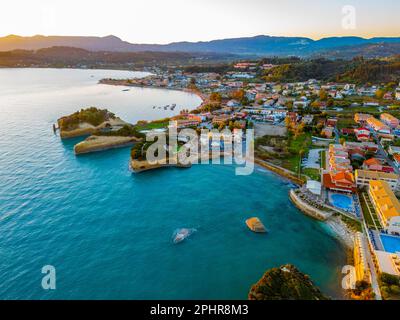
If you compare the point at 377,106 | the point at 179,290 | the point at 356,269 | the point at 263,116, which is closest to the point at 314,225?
the point at 356,269

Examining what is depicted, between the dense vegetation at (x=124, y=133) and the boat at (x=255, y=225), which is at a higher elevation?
the dense vegetation at (x=124, y=133)

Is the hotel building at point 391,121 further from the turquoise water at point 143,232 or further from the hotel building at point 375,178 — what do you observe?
the turquoise water at point 143,232

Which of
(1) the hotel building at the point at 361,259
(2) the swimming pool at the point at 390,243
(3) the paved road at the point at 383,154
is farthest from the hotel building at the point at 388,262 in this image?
(3) the paved road at the point at 383,154

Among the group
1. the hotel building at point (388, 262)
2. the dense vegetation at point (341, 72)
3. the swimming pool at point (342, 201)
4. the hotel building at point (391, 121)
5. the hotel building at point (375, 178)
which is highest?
the dense vegetation at point (341, 72)

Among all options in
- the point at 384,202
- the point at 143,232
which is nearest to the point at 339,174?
the point at 384,202

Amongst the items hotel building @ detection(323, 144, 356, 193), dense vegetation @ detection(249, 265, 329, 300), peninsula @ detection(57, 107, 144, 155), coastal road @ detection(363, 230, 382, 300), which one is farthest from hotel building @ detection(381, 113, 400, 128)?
peninsula @ detection(57, 107, 144, 155)

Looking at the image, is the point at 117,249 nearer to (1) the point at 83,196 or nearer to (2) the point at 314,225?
(1) the point at 83,196

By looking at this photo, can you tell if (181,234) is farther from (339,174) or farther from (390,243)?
(339,174)
